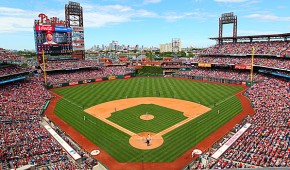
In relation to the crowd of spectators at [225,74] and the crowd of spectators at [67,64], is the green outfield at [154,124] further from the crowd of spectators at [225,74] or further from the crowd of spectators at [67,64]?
the crowd of spectators at [67,64]

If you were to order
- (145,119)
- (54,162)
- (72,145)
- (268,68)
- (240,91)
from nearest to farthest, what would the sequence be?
1. (54,162)
2. (72,145)
3. (145,119)
4. (240,91)
5. (268,68)

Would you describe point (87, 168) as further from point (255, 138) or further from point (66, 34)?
point (66, 34)

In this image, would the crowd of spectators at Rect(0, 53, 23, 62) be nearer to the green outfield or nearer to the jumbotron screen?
the green outfield

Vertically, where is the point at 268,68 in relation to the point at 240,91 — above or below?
above

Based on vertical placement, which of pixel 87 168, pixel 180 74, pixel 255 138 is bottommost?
pixel 87 168

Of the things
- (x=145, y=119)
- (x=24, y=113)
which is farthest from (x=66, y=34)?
(x=145, y=119)

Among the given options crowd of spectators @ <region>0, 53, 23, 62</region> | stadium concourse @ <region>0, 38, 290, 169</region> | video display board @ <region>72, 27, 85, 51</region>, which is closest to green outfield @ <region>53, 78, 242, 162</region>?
stadium concourse @ <region>0, 38, 290, 169</region>
